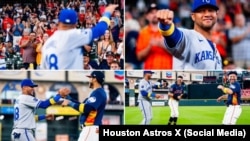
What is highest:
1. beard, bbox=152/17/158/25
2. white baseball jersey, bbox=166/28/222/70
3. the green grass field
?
beard, bbox=152/17/158/25

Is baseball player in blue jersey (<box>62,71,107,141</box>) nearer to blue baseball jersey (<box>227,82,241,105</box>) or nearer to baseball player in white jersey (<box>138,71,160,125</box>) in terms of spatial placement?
baseball player in white jersey (<box>138,71,160,125</box>)

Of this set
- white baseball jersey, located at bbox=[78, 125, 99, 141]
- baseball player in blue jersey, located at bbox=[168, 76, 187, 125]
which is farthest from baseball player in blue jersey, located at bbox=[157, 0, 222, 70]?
white baseball jersey, located at bbox=[78, 125, 99, 141]

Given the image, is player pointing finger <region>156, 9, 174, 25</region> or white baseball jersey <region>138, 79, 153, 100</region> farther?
white baseball jersey <region>138, 79, 153, 100</region>

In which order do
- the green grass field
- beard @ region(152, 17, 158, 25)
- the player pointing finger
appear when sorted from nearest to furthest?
the player pointing finger
beard @ region(152, 17, 158, 25)
the green grass field

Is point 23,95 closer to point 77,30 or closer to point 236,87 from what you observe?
point 77,30

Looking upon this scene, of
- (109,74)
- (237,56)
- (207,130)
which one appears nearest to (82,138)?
(109,74)

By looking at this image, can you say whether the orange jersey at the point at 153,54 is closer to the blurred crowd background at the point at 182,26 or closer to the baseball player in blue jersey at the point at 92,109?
the blurred crowd background at the point at 182,26

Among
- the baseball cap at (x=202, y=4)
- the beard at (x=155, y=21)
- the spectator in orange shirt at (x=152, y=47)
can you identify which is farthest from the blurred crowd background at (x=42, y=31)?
the baseball cap at (x=202, y=4)
